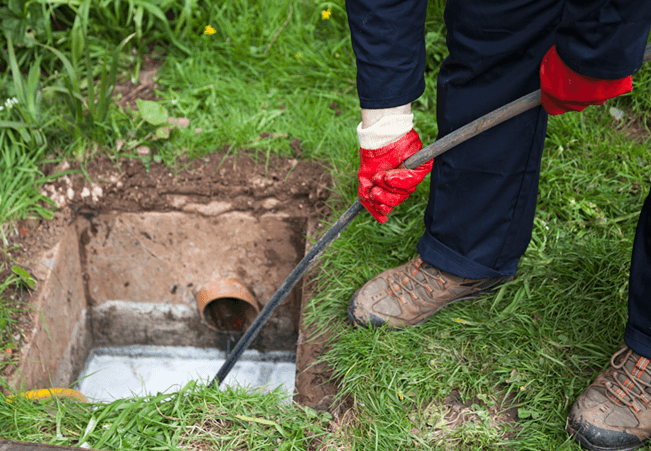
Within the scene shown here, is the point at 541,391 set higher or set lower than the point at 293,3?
lower

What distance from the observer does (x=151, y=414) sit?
5.14 feet

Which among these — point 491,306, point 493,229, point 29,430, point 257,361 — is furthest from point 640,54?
point 257,361

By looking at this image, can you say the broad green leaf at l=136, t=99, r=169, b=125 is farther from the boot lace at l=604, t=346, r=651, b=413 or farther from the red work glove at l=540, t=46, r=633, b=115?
the boot lace at l=604, t=346, r=651, b=413

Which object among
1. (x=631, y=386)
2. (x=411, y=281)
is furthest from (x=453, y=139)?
(x=631, y=386)

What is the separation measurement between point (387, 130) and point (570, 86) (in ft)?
1.63

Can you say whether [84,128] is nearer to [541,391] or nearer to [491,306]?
[491,306]

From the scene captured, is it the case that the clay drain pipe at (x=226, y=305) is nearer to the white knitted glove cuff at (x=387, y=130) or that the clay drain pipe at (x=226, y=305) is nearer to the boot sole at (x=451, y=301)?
the boot sole at (x=451, y=301)

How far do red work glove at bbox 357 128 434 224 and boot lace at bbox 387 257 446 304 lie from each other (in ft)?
1.11

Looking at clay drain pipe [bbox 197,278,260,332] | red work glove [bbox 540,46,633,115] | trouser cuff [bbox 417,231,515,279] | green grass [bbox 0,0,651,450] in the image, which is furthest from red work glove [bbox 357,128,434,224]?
clay drain pipe [bbox 197,278,260,332]

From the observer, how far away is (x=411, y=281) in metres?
1.75

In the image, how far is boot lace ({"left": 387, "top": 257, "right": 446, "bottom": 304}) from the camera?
171 centimetres

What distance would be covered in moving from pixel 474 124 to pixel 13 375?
194 centimetres

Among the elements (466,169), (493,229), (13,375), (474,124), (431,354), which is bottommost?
(13,375)

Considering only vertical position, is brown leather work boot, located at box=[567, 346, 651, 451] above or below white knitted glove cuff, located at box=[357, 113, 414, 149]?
below
